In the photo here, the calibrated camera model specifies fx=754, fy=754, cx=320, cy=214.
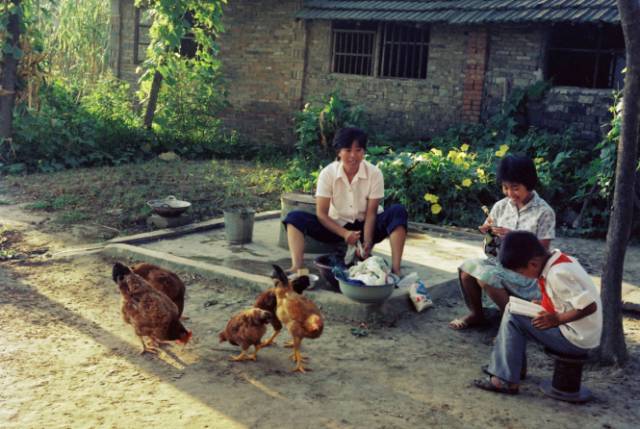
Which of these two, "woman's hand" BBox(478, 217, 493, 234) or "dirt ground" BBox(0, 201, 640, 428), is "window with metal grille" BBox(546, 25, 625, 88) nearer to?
"dirt ground" BBox(0, 201, 640, 428)

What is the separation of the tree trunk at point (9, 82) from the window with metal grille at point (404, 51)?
295 inches

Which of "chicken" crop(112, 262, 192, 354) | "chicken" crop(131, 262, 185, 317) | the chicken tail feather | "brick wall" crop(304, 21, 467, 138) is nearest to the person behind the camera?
"chicken" crop(112, 262, 192, 354)

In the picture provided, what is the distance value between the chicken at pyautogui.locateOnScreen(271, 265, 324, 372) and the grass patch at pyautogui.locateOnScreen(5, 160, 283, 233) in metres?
4.37

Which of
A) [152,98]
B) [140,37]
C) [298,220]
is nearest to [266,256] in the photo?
[298,220]

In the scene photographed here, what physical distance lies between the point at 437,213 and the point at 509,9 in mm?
5550

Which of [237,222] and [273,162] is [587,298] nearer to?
[237,222]

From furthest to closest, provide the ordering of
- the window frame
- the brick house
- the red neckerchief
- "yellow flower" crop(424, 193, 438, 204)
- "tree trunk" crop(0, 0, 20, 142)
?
1. the window frame
2. the brick house
3. "tree trunk" crop(0, 0, 20, 142)
4. "yellow flower" crop(424, 193, 438, 204)
5. the red neckerchief

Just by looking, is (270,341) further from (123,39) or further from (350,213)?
(123,39)

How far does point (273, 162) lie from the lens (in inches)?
602

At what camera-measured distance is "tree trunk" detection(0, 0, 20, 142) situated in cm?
1251

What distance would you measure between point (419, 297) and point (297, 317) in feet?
5.22

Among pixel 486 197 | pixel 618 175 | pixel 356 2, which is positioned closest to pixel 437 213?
pixel 486 197

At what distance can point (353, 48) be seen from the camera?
1683 centimetres

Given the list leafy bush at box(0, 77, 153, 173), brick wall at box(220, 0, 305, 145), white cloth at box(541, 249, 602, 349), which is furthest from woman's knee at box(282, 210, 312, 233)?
brick wall at box(220, 0, 305, 145)
